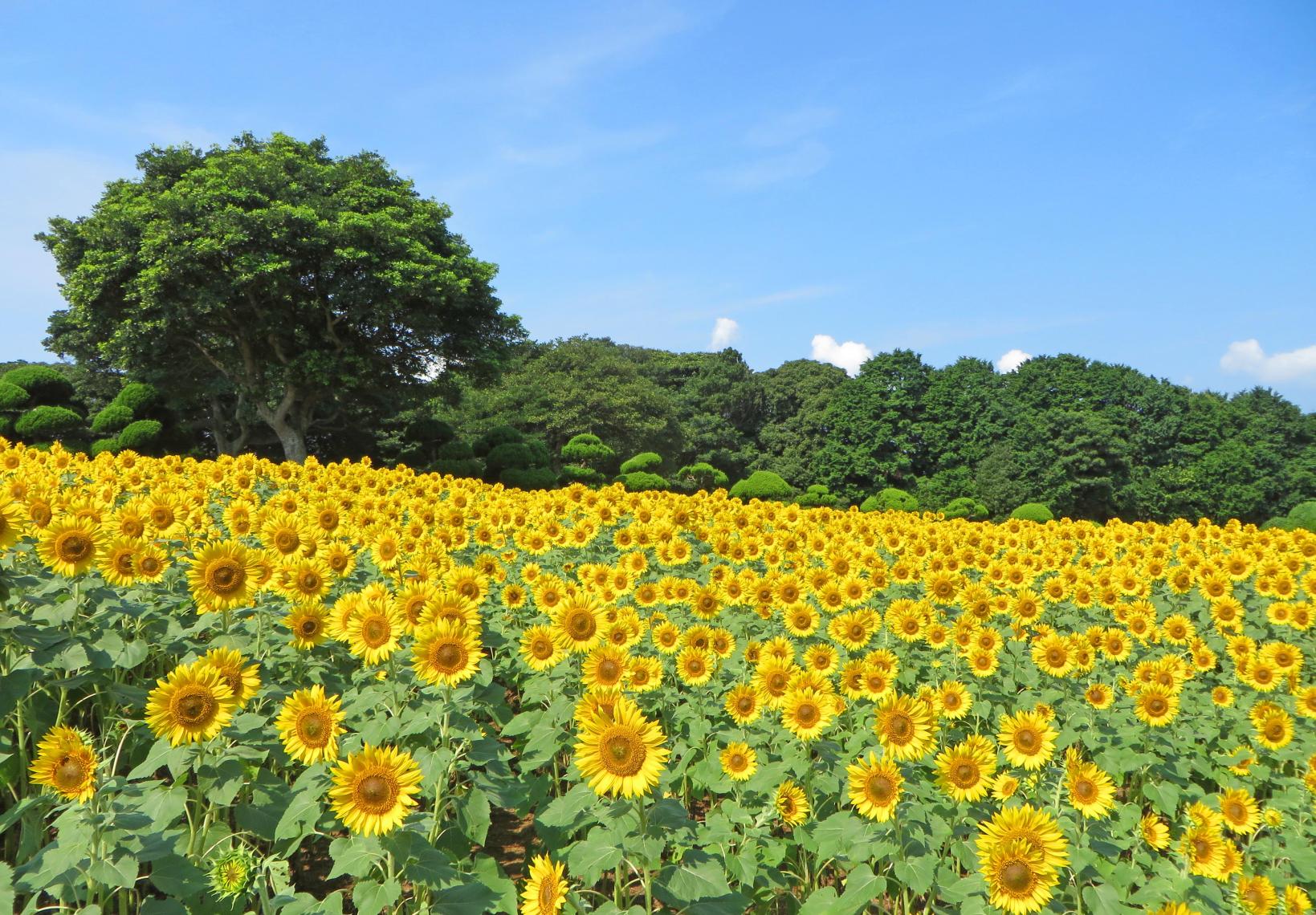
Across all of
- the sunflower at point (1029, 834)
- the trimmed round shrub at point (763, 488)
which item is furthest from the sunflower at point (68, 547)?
the trimmed round shrub at point (763, 488)

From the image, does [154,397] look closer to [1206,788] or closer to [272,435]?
[272,435]

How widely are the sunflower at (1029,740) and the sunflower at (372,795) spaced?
2.85 metres

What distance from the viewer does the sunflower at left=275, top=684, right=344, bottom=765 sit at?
9.18ft

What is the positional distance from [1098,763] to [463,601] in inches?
145

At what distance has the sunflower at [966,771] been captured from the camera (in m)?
3.38

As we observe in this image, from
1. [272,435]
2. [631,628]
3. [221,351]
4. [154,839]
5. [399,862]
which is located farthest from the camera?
[272,435]

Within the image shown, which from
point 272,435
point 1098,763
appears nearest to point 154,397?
point 272,435

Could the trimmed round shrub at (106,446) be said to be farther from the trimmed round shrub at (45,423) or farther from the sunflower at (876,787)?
the sunflower at (876,787)

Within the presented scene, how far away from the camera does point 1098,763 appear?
453 cm

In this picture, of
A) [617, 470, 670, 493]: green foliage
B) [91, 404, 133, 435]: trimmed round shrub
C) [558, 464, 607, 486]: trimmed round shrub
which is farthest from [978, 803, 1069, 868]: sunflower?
[558, 464, 607, 486]: trimmed round shrub

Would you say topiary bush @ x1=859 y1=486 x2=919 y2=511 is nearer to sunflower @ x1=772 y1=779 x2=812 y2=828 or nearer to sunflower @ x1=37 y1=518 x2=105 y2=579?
sunflower @ x1=772 y1=779 x2=812 y2=828

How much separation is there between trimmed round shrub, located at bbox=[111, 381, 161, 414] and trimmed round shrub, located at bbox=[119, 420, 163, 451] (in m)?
1.70

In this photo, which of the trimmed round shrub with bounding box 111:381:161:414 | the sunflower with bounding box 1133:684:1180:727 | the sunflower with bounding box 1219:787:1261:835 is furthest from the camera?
the trimmed round shrub with bounding box 111:381:161:414

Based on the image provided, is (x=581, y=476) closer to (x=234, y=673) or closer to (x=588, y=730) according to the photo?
(x=234, y=673)
